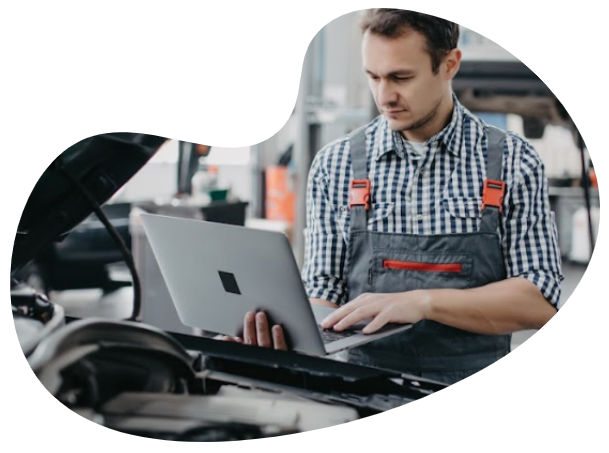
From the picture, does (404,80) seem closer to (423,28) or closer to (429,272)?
(423,28)

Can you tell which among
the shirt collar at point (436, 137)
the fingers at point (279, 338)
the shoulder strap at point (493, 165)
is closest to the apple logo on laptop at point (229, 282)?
the fingers at point (279, 338)

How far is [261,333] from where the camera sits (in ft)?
5.24

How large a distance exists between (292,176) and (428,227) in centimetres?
31

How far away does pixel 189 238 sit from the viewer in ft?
5.23

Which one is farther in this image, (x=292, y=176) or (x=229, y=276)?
(x=292, y=176)

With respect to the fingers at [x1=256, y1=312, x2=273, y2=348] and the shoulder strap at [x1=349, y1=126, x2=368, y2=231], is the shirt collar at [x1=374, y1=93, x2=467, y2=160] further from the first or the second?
the fingers at [x1=256, y1=312, x2=273, y2=348]

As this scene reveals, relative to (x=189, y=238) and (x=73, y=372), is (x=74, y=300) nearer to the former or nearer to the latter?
(x=73, y=372)

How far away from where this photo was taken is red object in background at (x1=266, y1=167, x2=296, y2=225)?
1672mm

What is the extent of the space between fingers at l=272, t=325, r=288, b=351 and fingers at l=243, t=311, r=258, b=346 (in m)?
0.04

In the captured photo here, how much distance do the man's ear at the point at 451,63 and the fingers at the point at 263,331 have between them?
23.8 inches

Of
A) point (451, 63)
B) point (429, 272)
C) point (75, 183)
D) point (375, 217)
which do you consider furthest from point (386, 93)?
point (75, 183)

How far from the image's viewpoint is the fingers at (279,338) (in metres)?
1.58

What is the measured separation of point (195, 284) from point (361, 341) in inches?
13.8

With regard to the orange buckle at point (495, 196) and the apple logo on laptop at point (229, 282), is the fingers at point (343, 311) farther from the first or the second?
the orange buckle at point (495, 196)
